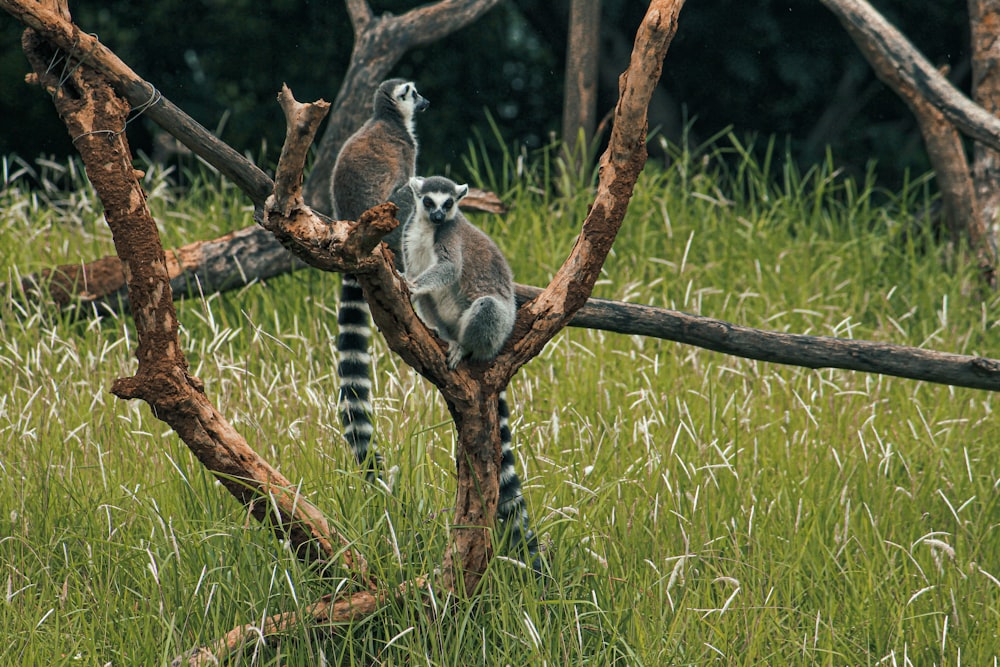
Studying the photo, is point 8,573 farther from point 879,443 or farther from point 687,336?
point 879,443

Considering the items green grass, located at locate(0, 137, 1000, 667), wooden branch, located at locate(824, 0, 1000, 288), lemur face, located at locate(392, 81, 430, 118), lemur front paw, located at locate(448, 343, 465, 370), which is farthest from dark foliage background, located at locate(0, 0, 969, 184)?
lemur front paw, located at locate(448, 343, 465, 370)

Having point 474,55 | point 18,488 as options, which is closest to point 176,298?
point 18,488

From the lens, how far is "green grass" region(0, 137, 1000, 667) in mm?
2594

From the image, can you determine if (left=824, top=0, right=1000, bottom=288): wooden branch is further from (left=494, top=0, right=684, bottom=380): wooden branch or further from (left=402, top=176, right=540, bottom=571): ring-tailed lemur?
(left=494, top=0, right=684, bottom=380): wooden branch

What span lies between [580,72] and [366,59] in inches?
59.9

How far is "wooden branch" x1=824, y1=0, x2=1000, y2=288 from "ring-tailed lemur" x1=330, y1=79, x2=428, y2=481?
7.34 ft

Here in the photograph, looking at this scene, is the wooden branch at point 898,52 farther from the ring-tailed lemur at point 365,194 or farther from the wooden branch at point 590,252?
the wooden branch at point 590,252

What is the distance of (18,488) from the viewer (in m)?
3.21

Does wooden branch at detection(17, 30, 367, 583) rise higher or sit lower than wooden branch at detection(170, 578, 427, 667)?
higher

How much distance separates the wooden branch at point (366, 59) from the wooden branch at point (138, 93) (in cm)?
257

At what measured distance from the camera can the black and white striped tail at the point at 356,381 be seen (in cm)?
287

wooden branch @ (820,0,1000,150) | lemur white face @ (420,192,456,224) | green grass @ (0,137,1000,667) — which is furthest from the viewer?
wooden branch @ (820,0,1000,150)

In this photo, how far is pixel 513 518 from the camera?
2.67 meters

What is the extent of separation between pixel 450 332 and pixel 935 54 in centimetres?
631
